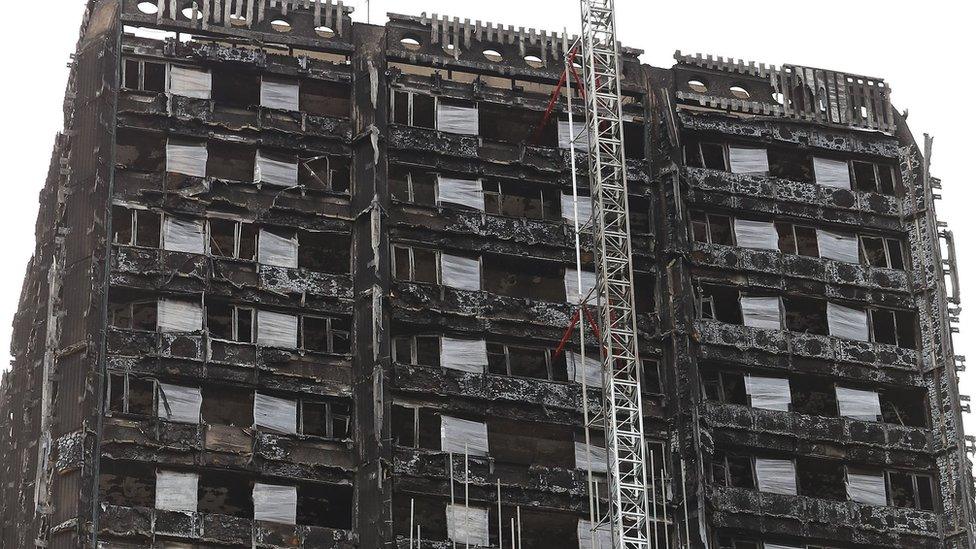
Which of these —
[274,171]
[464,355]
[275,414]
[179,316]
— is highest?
[274,171]

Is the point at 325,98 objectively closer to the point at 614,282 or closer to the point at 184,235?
the point at 184,235

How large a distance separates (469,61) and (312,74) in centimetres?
725

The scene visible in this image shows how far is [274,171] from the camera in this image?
9681 cm

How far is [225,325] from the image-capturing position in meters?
93.2

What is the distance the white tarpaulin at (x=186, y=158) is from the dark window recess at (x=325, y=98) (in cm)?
571

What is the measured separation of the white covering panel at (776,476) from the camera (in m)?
97.1

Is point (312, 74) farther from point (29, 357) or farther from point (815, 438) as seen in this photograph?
point (815, 438)

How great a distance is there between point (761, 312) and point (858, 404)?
5898 millimetres

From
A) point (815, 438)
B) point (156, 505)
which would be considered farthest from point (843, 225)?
point (156, 505)

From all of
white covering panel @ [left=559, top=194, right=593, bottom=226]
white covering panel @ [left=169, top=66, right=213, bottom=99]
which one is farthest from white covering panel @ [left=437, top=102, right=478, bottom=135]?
white covering panel @ [left=169, top=66, right=213, bottom=99]

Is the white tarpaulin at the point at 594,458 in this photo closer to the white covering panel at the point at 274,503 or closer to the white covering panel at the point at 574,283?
the white covering panel at the point at 574,283

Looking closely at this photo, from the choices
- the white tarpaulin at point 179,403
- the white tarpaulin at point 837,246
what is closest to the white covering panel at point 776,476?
the white tarpaulin at point 837,246

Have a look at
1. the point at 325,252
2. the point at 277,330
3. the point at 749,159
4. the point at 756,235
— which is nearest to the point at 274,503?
the point at 277,330

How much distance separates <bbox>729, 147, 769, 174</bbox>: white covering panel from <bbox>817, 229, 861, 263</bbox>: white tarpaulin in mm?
3984
